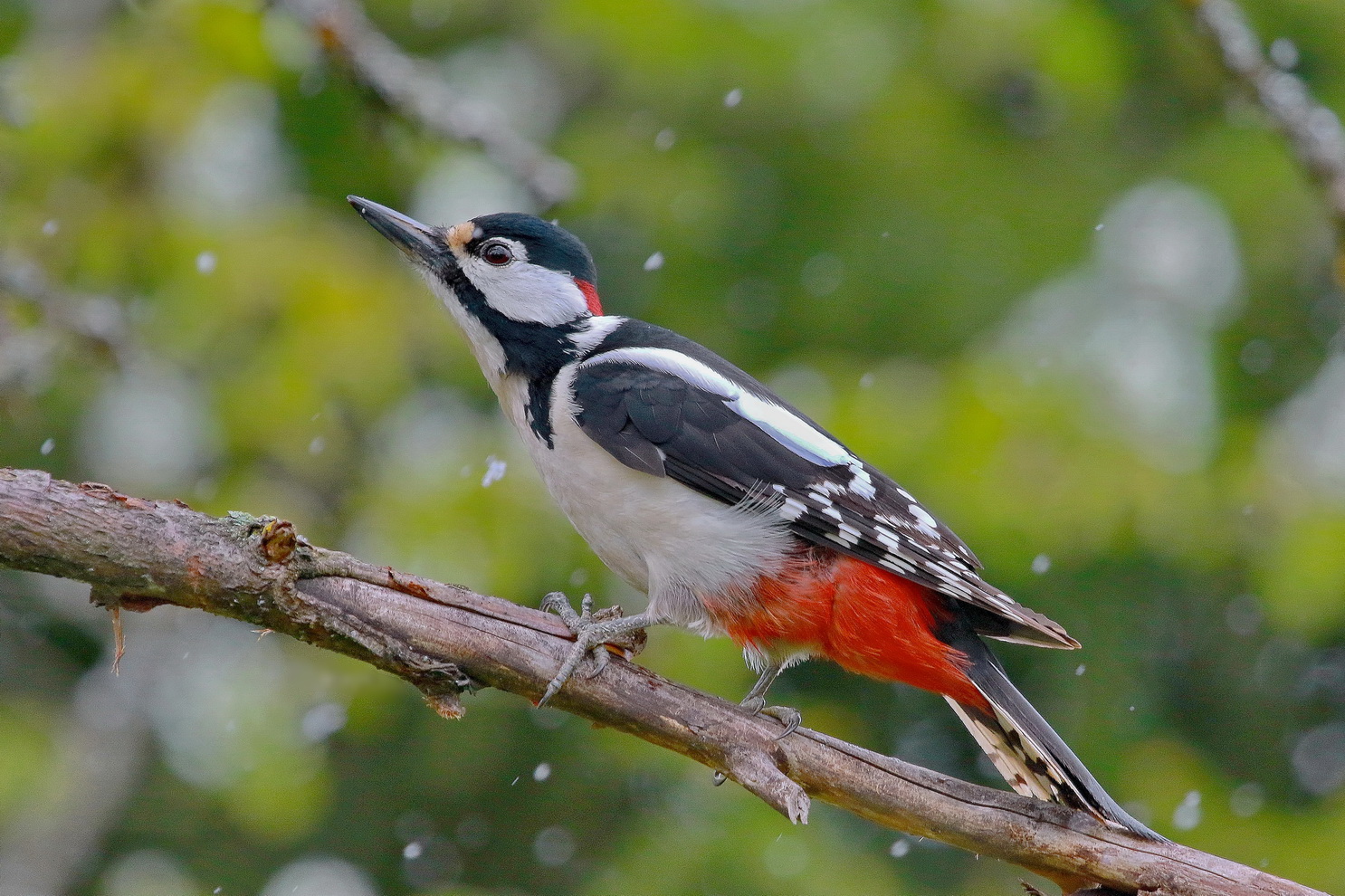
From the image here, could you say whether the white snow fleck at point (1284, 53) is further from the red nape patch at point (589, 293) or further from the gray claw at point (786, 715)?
the gray claw at point (786, 715)

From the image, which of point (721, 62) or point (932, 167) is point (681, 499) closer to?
point (721, 62)

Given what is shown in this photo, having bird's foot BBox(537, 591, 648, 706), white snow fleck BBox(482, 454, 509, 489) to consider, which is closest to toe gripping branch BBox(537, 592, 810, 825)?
bird's foot BBox(537, 591, 648, 706)

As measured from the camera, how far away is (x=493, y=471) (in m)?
4.87

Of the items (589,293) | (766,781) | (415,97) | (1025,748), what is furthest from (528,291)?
(1025,748)

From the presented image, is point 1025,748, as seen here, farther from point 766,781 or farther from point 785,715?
point 766,781

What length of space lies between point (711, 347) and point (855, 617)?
3.13 meters

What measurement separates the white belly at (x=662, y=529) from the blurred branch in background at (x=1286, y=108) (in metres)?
2.32

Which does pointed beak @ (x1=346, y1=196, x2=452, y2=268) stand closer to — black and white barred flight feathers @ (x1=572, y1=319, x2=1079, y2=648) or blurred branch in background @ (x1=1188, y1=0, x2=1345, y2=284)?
black and white barred flight feathers @ (x1=572, y1=319, x2=1079, y2=648)

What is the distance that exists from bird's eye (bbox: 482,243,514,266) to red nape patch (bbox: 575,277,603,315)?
24cm

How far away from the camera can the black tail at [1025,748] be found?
3.13 meters

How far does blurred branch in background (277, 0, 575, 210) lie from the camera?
3787mm

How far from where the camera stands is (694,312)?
6688 millimetres

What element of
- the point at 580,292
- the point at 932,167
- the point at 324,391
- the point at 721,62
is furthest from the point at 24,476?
the point at 932,167

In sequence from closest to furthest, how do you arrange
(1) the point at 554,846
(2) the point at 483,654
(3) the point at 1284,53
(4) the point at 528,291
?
1. (2) the point at 483,654
2. (4) the point at 528,291
3. (1) the point at 554,846
4. (3) the point at 1284,53
